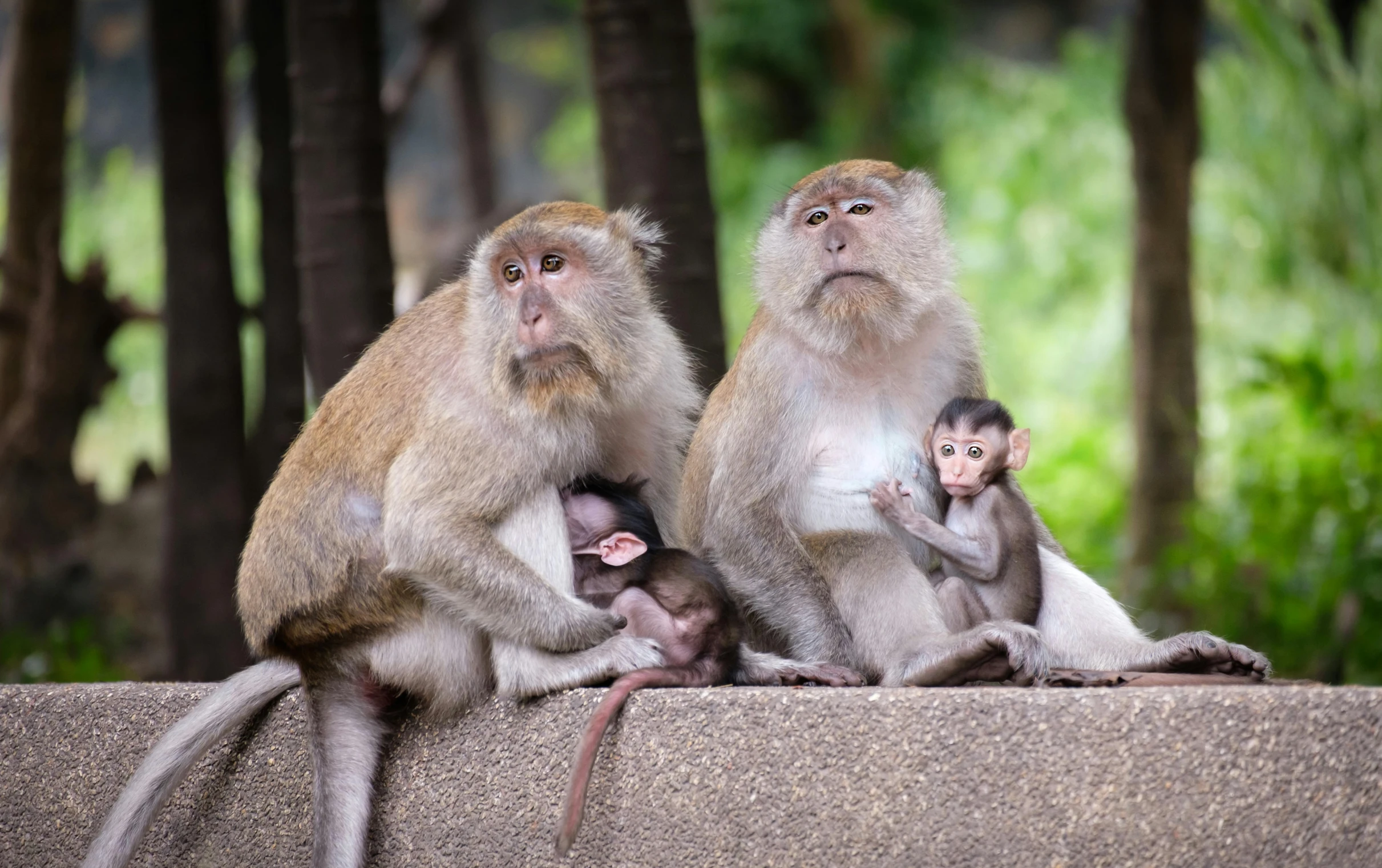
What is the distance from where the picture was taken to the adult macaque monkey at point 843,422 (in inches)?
118

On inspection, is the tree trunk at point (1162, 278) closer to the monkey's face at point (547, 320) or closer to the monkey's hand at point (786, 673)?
the monkey's hand at point (786, 673)

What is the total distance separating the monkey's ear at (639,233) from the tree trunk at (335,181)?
156 cm

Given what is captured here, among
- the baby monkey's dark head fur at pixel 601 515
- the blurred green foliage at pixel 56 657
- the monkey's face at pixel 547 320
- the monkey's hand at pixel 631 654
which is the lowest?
the blurred green foliage at pixel 56 657

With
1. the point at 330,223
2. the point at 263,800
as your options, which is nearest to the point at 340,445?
the point at 263,800

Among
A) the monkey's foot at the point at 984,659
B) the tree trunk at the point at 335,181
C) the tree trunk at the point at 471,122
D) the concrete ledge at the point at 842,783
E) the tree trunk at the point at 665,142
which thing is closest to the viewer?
the concrete ledge at the point at 842,783

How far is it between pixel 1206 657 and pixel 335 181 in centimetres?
318

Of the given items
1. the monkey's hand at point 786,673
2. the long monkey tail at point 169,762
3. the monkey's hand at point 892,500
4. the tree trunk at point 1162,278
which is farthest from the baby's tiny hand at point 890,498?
the tree trunk at point 1162,278

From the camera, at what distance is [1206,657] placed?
2.73m

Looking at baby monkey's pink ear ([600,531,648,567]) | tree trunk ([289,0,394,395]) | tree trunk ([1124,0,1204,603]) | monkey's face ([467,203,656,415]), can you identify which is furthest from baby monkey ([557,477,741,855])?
tree trunk ([1124,0,1204,603])

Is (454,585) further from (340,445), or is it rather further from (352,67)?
(352,67)

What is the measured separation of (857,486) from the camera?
3.13 m

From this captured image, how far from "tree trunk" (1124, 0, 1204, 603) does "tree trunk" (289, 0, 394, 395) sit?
403 cm

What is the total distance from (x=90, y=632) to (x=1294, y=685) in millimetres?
5910

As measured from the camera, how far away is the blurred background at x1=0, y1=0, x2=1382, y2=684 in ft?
15.3
